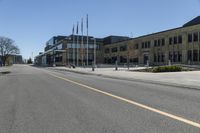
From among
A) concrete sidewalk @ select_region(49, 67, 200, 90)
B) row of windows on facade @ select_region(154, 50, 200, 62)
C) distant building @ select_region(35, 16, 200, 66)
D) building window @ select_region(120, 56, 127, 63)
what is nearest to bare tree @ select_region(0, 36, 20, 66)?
distant building @ select_region(35, 16, 200, 66)

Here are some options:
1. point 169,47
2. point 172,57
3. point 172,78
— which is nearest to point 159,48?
point 169,47

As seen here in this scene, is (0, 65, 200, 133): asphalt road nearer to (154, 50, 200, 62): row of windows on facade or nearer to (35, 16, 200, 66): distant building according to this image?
(35, 16, 200, 66): distant building

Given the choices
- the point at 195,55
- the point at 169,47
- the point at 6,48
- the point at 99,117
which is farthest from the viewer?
the point at 6,48

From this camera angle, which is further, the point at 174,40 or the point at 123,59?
the point at 123,59

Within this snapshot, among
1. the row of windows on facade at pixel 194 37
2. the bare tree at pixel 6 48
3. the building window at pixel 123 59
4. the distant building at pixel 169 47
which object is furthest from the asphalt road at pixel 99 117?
the bare tree at pixel 6 48

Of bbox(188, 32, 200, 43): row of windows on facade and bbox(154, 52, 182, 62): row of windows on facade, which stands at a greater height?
bbox(188, 32, 200, 43): row of windows on facade

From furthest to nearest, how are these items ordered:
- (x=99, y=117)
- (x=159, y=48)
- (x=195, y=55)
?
(x=159, y=48) < (x=195, y=55) < (x=99, y=117)

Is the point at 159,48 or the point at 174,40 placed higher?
the point at 174,40

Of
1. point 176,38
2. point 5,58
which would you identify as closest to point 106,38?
point 5,58

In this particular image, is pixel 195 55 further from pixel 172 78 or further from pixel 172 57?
pixel 172 78

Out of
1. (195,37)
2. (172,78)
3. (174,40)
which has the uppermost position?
(195,37)

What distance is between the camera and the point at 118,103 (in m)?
11.0

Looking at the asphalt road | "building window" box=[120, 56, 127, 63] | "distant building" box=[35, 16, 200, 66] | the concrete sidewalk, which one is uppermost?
"distant building" box=[35, 16, 200, 66]

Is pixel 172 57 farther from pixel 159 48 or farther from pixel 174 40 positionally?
pixel 159 48
